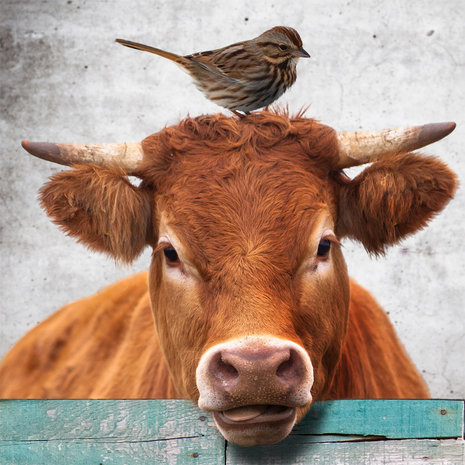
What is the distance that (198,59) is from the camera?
2.67 meters

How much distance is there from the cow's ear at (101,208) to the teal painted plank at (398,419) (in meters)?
1.02

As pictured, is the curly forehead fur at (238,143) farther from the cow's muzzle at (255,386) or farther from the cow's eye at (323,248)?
the cow's muzzle at (255,386)

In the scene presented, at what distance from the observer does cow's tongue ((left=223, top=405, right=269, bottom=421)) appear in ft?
5.39

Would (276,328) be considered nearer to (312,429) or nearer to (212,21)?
(312,429)

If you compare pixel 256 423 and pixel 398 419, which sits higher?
pixel 398 419

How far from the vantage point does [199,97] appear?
5.19 metres

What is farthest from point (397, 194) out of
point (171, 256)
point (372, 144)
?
point (171, 256)

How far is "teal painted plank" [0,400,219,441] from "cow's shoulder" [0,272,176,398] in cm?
115

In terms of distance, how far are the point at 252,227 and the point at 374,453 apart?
2.35 ft

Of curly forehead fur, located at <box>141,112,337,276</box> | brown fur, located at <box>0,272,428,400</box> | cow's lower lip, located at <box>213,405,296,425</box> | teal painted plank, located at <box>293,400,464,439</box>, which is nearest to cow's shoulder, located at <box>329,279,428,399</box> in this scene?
brown fur, located at <box>0,272,428,400</box>

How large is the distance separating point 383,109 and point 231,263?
3465 mm

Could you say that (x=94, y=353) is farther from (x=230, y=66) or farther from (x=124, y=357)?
(x=230, y=66)

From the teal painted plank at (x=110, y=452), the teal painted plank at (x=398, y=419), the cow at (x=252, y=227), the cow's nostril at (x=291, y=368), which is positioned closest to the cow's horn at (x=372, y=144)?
the cow at (x=252, y=227)

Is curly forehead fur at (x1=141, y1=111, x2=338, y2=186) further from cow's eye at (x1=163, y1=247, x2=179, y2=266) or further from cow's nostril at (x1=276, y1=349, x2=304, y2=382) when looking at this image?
cow's nostril at (x1=276, y1=349, x2=304, y2=382)
